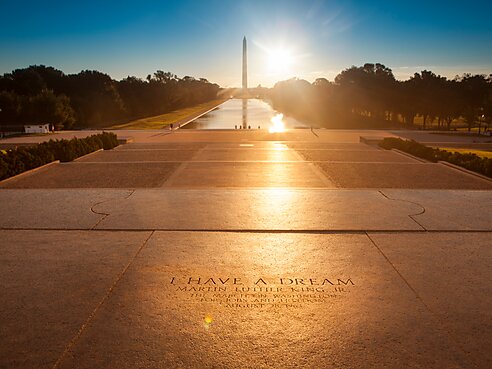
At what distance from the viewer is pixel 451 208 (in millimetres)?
10773

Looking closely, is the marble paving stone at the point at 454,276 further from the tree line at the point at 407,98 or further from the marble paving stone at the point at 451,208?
the tree line at the point at 407,98

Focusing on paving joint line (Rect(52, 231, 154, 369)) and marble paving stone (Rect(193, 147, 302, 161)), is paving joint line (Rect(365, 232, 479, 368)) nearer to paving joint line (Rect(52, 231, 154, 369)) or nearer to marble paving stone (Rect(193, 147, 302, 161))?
paving joint line (Rect(52, 231, 154, 369))

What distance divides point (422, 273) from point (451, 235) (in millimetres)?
2493

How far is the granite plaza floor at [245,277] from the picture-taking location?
182 inches

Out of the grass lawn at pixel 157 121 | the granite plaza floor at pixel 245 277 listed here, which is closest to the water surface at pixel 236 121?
the grass lawn at pixel 157 121

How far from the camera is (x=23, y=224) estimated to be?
30.7ft

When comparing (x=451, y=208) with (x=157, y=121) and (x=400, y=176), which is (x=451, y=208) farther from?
(x=157, y=121)

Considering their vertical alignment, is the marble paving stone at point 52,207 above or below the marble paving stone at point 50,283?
above

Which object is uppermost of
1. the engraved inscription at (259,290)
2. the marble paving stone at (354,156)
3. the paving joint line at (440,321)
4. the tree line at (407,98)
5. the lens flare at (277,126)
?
the tree line at (407,98)

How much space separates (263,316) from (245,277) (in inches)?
48.3

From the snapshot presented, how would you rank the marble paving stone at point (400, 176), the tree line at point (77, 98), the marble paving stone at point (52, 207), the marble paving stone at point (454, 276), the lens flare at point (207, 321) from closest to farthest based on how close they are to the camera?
the marble paving stone at point (454, 276) → the lens flare at point (207, 321) → the marble paving stone at point (52, 207) → the marble paving stone at point (400, 176) → the tree line at point (77, 98)

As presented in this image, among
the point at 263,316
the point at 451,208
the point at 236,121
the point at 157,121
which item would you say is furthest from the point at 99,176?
the point at 236,121

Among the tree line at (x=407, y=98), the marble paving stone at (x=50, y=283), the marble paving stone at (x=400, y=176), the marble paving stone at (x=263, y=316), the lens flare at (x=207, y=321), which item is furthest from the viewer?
the tree line at (x=407, y=98)

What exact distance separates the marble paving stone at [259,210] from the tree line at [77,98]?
41.7m
